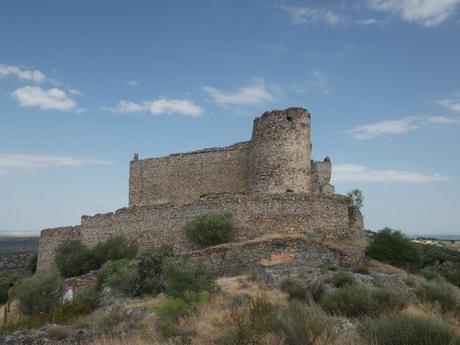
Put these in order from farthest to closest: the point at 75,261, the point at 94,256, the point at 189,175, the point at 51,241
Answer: the point at 189,175 < the point at 51,241 < the point at 75,261 < the point at 94,256

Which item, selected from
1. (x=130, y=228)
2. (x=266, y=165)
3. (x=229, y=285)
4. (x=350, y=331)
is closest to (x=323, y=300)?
(x=350, y=331)

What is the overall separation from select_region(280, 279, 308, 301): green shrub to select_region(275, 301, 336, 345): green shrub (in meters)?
3.97

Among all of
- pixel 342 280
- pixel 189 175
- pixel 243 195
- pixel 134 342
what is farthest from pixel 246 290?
pixel 189 175

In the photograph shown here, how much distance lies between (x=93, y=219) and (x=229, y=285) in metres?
14.4

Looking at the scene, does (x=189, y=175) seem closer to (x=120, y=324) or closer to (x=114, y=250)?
(x=114, y=250)

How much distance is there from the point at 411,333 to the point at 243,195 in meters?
15.8

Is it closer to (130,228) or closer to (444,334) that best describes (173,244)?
(130,228)

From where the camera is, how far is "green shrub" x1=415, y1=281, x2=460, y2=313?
9859mm

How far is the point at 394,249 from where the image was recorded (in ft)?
70.1

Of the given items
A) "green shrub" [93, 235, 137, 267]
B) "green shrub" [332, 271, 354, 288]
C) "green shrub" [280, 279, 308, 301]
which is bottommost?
"green shrub" [280, 279, 308, 301]

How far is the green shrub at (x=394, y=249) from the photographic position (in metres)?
20.9

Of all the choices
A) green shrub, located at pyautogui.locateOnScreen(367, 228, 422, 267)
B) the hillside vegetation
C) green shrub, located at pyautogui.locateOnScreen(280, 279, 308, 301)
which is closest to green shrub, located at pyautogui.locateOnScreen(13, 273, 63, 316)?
the hillside vegetation

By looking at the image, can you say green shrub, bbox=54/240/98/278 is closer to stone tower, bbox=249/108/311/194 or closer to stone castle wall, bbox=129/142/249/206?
stone castle wall, bbox=129/142/249/206

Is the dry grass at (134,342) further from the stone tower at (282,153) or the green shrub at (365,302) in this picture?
the stone tower at (282,153)
